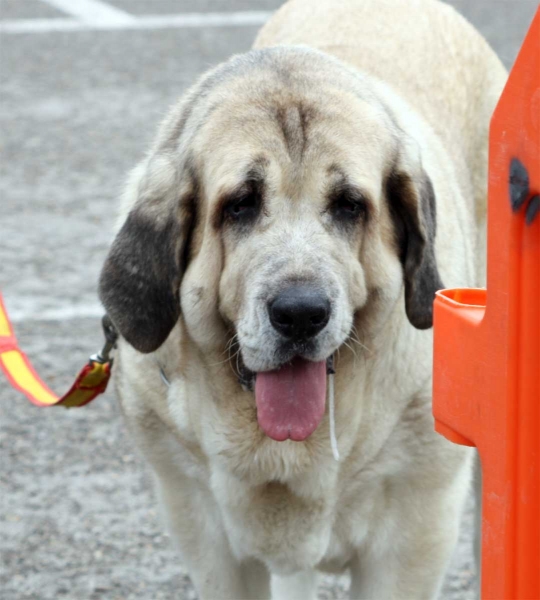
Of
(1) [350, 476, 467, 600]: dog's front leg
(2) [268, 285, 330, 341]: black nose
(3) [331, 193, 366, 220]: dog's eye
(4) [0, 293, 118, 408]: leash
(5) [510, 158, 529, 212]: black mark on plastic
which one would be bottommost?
(1) [350, 476, 467, 600]: dog's front leg

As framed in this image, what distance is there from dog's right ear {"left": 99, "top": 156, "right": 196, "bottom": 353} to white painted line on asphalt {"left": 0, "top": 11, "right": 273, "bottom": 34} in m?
10.4

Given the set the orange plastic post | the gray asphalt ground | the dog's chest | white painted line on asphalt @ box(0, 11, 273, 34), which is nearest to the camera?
the orange plastic post

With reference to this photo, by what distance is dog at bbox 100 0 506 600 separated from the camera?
112 inches

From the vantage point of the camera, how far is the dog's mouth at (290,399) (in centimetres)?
294

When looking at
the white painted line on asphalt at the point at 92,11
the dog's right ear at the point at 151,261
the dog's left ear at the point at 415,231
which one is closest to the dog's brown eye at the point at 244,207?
the dog's right ear at the point at 151,261

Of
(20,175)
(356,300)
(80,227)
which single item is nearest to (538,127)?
(356,300)

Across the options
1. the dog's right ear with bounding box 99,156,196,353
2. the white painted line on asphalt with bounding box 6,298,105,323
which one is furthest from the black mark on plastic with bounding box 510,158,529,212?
the white painted line on asphalt with bounding box 6,298,105,323

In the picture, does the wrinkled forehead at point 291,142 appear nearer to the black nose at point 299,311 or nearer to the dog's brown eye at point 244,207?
the dog's brown eye at point 244,207

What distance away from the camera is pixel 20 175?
8523 mm

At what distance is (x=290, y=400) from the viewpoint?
2.94 m

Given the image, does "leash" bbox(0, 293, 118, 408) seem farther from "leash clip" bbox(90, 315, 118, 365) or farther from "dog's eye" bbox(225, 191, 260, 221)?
"dog's eye" bbox(225, 191, 260, 221)

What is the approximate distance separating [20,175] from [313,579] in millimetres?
5405

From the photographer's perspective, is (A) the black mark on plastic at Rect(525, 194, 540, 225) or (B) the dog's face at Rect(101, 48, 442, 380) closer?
(A) the black mark on plastic at Rect(525, 194, 540, 225)

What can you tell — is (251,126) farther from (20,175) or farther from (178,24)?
(178,24)
